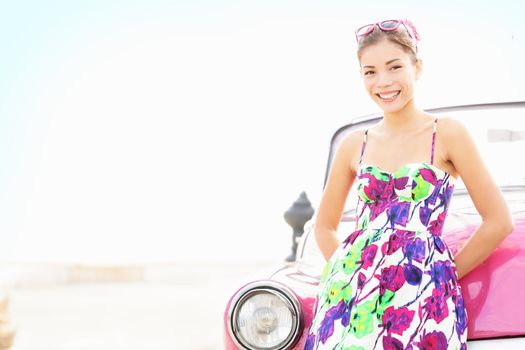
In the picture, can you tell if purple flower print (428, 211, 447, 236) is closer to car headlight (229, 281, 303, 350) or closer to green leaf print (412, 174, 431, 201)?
green leaf print (412, 174, 431, 201)

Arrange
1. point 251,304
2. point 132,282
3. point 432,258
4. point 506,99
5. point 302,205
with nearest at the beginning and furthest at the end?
point 432,258 < point 251,304 < point 506,99 < point 302,205 < point 132,282

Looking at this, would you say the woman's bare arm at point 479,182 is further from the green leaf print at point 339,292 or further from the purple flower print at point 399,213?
the green leaf print at point 339,292

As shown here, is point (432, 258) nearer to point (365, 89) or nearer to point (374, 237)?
point (374, 237)

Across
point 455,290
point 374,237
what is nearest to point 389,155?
point 374,237

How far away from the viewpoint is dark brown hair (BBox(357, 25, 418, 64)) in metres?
2.02

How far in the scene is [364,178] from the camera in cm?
201

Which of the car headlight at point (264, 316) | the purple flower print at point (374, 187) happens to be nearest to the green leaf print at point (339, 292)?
the purple flower print at point (374, 187)

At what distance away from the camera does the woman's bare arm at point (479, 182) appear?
6.35 ft

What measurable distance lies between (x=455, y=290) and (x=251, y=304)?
0.65 m

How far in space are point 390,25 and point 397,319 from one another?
744mm

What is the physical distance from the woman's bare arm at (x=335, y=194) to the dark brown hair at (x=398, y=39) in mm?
258

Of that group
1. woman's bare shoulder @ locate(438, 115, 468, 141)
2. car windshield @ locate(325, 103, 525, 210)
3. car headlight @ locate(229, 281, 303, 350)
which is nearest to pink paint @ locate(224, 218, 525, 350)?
woman's bare shoulder @ locate(438, 115, 468, 141)

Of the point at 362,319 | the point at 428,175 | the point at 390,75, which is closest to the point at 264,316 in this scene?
the point at 362,319

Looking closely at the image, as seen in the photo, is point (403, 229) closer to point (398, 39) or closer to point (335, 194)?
point (335, 194)
